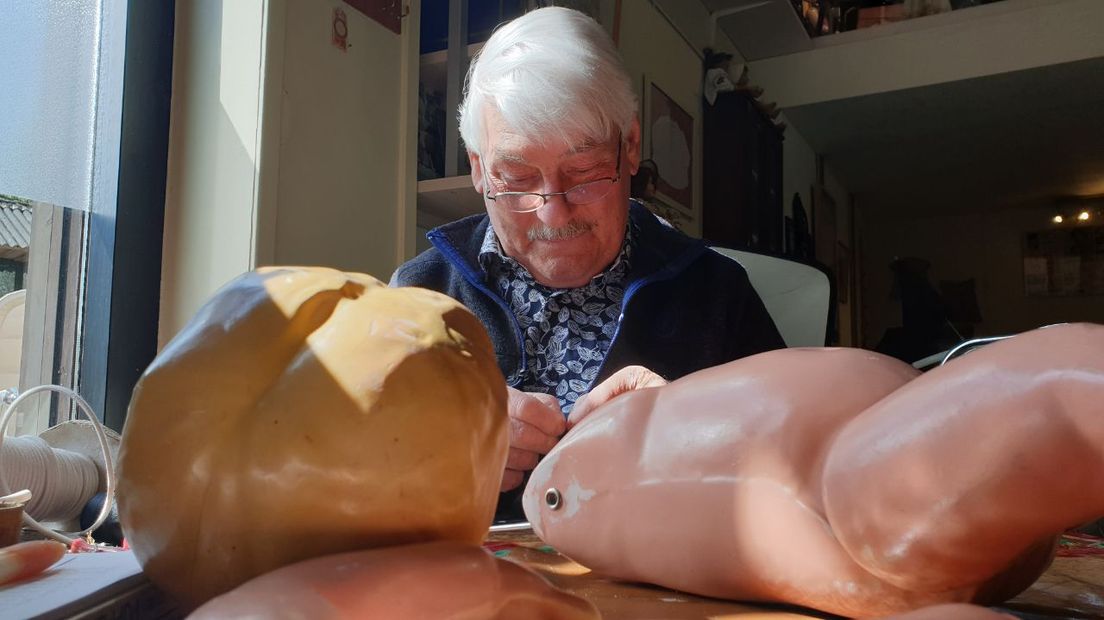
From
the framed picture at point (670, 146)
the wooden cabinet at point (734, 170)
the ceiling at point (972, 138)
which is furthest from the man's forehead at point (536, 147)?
the ceiling at point (972, 138)

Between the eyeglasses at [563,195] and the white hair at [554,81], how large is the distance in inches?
2.8

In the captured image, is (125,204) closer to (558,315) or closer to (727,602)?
(558,315)

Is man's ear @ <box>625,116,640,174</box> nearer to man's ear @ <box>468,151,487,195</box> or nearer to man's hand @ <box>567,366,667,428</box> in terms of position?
man's ear @ <box>468,151,487,195</box>

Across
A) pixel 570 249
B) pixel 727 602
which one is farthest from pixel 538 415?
pixel 570 249

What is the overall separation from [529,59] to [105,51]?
2.96 ft

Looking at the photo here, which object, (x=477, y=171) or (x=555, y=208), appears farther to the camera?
(x=477, y=171)

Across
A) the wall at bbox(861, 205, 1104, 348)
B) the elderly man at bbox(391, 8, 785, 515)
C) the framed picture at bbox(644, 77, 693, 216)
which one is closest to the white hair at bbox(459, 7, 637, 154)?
the elderly man at bbox(391, 8, 785, 515)

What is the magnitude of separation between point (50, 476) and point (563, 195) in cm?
76

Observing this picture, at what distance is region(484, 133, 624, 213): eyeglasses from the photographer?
1.22 meters

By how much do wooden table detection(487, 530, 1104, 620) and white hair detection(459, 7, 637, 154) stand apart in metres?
0.77

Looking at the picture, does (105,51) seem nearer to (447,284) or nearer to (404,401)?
(447,284)

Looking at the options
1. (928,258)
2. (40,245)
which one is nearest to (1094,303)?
(928,258)

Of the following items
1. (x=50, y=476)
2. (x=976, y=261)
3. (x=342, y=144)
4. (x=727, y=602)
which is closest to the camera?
(x=727, y=602)

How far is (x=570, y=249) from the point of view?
127cm
